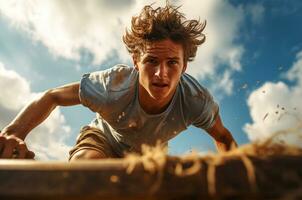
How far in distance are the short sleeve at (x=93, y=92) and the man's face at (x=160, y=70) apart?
0.42 meters

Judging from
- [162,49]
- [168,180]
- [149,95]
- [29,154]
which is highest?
[162,49]

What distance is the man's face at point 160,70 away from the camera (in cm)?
370

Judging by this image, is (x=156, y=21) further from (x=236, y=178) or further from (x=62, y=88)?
(x=236, y=178)

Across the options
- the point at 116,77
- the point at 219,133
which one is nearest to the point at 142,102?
the point at 116,77

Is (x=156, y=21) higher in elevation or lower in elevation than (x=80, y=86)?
higher

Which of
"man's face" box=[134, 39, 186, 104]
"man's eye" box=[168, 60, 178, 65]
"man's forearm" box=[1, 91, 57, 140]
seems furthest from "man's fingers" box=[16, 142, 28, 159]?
"man's eye" box=[168, 60, 178, 65]

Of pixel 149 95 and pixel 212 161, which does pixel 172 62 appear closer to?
pixel 149 95

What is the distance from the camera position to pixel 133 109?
12.8ft

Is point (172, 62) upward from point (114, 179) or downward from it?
upward

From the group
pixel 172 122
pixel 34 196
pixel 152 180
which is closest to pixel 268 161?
pixel 152 180

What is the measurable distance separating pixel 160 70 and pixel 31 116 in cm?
132

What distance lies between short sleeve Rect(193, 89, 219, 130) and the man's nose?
0.52 metres

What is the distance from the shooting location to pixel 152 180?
1.08 metres

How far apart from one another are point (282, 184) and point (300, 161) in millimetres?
90
